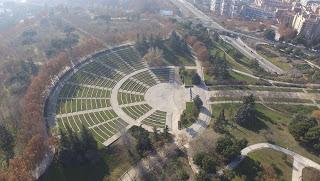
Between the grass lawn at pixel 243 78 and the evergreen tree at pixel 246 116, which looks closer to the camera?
the evergreen tree at pixel 246 116

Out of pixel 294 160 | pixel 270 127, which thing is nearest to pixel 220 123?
pixel 270 127

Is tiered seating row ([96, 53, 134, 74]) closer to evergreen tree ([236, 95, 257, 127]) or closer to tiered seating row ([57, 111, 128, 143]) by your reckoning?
tiered seating row ([57, 111, 128, 143])

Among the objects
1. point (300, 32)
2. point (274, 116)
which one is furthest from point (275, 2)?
point (274, 116)

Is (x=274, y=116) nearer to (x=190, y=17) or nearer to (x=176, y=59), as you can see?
(x=176, y=59)

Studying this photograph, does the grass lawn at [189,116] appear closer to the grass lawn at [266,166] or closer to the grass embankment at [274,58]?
the grass lawn at [266,166]

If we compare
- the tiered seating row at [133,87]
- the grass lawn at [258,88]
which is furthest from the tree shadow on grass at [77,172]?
the grass lawn at [258,88]

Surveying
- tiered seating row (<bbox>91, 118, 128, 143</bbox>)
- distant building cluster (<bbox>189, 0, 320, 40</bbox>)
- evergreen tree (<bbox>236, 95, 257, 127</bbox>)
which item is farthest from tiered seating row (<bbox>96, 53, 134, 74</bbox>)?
distant building cluster (<bbox>189, 0, 320, 40</bbox>)
